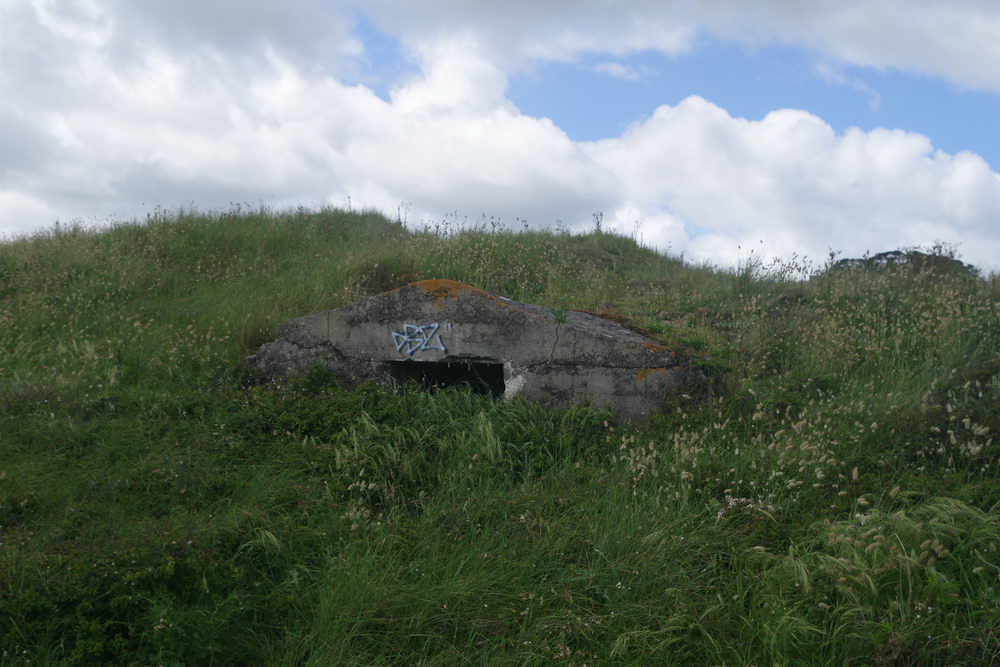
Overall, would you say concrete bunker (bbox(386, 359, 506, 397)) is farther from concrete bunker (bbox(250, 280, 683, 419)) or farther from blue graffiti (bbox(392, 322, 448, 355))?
blue graffiti (bbox(392, 322, 448, 355))

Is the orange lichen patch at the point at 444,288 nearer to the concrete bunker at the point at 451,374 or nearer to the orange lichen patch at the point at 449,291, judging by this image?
the orange lichen patch at the point at 449,291

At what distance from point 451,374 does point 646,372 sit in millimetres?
1953

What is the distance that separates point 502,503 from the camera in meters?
4.66

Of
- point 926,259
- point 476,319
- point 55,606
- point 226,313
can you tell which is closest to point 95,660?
point 55,606

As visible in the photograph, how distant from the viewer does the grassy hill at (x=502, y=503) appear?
357 centimetres

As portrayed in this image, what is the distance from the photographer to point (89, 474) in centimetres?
492

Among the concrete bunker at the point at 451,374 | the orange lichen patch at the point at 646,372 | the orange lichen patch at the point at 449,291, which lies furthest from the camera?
the concrete bunker at the point at 451,374

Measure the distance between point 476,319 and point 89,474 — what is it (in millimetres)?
3179

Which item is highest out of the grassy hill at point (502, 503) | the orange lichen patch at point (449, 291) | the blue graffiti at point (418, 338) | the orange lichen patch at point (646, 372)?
the orange lichen patch at point (449, 291)

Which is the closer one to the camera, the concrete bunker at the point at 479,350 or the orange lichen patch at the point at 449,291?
the concrete bunker at the point at 479,350

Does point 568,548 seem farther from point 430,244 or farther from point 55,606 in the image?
point 430,244

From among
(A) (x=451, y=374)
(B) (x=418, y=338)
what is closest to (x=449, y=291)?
(B) (x=418, y=338)

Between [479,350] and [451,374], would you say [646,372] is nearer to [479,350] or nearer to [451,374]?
[479,350]

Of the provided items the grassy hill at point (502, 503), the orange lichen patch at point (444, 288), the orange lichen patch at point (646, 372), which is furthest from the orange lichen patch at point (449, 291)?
the orange lichen patch at point (646, 372)
